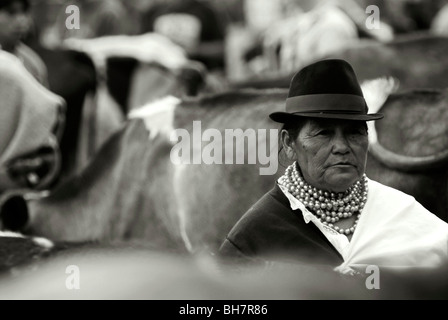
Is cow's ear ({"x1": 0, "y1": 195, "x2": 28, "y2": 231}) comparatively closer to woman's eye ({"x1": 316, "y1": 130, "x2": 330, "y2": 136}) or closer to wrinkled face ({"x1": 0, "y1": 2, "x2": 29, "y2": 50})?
wrinkled face ({"x1": 0, "y1": 2, "x2": 29, "y2": 50})

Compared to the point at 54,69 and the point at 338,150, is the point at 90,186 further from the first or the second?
the point at 338,150

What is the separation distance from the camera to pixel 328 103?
140 centimetres

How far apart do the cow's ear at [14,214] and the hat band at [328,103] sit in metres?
0.85

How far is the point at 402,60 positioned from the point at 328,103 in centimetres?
115

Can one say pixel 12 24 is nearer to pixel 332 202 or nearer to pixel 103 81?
pixel 103 81

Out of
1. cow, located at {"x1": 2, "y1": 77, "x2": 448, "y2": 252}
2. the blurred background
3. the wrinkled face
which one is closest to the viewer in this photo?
cow, located at {"x1": 2, "y1": 77, "x2": 448, "y2": 252}

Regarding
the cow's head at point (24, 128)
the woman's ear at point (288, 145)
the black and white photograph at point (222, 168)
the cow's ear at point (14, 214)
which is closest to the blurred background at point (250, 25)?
the black and white photograph at point (222, 168)

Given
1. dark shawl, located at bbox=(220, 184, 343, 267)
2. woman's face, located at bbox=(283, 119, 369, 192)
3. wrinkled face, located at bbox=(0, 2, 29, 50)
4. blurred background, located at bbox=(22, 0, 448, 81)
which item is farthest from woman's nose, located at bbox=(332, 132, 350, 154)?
blurred background, located at bbox=(22, 0, 448, 81)

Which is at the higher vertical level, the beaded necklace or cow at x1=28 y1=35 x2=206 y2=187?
cow at x1=28 y1=35 x2=206 y2=187

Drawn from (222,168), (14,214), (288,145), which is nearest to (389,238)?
(288,145)

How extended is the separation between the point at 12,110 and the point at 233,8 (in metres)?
2.40

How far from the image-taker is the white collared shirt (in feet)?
4.58

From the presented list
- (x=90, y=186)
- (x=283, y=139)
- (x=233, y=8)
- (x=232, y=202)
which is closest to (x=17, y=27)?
(x=90, y=186)

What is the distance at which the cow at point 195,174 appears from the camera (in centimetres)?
176
